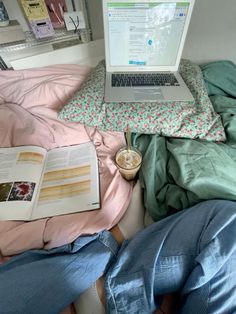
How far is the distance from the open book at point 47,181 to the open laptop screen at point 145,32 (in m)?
0.47

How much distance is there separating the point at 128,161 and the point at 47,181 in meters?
0.33

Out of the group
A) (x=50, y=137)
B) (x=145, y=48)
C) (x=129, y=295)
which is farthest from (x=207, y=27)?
(x=129, y=295)

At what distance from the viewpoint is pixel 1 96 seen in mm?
927

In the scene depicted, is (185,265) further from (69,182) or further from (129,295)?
(69,182)

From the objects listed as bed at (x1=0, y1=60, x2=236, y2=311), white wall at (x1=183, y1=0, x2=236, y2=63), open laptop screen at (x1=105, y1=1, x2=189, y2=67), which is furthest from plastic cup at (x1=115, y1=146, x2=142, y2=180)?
white wall at (x1=183, y1=0, x2=236, y2=63)

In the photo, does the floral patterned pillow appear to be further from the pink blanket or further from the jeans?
the jeans

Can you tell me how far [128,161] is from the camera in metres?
0.72

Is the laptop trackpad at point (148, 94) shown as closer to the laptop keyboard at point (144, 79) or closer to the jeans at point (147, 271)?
the laptop keyboard at point (144, 79)

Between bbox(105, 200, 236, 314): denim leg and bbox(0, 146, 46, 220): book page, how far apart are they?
1.22ft

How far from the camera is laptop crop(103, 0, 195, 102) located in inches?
30.4

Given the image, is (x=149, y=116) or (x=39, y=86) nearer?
(x=149, y=116)

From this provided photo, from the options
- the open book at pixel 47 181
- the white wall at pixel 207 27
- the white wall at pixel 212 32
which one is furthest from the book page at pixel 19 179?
the white wall at pixel 212 32

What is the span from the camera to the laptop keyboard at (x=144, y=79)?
Result: 887mm

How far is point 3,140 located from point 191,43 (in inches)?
45.4
